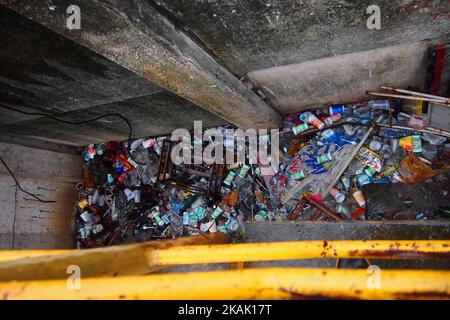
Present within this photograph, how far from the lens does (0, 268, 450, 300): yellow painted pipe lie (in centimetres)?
122

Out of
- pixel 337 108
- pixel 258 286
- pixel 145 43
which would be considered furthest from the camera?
pixel 337 108

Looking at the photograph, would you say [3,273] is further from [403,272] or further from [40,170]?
[40,170]

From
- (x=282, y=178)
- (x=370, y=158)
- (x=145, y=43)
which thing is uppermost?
(x=145, y=43)

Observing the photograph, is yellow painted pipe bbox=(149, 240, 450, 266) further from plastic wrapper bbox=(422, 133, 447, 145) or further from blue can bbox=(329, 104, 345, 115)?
blue can bbox=(329, 104, 345, 115)

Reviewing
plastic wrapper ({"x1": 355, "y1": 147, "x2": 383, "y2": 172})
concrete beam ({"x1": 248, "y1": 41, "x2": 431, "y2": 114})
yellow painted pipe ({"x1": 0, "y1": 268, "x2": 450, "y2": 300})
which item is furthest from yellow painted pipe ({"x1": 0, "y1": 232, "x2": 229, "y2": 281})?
plastic wrapper ({"x1": 355, "y1": 147, "x2": 383, "y2": 172})

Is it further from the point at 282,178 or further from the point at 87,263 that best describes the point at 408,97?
the point at 87,263

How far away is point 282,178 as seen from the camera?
199 inches

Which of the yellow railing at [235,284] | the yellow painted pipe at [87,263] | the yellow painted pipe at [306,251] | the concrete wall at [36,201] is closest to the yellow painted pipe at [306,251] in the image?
the yellow painted pipe at [306,251]

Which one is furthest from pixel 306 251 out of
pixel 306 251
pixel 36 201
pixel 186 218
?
pixel 36 201

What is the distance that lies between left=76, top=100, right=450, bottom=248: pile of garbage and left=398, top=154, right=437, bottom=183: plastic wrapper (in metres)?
0.01

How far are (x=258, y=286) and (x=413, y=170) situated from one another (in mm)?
3877

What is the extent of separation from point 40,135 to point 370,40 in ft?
16.0

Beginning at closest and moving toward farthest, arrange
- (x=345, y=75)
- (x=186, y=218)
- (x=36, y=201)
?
(x=345, y=75) → (x=186, y=218) → (x=36, y=201)

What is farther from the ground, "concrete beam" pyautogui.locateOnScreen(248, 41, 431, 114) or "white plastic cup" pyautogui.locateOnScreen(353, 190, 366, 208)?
"concrete beam" pyautogui.locateOnScreen(248, 41, 431, 114)
